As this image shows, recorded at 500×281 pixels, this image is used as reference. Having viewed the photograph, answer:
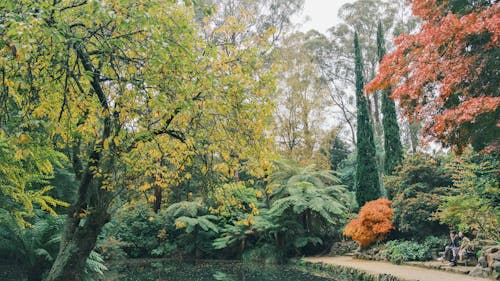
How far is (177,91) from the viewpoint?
13.0 feet

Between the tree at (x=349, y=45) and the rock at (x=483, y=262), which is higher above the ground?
the tree at (x=349, y=45)

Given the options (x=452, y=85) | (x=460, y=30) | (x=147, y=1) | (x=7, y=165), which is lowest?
(x=7, y=165)

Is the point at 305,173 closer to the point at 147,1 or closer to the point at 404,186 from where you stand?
the point at 404,186

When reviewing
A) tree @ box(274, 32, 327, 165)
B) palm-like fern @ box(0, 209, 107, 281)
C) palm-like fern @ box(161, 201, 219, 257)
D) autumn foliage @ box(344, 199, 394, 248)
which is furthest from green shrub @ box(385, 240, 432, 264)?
palm-like fern @ box(0, 209, 107, 281)

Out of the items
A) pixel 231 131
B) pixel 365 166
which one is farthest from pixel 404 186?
pixel 231 131

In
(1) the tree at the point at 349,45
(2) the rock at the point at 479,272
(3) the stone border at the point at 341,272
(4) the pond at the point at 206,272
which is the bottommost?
(4) the pond at the point at 206,272

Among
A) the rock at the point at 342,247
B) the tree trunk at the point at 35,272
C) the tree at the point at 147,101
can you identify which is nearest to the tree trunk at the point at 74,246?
the tree at the point at 147,101

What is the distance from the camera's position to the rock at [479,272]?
28.1 feet

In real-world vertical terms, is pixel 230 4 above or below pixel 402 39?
above

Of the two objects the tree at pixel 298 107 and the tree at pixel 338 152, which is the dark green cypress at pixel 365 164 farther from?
the tree at pixel 338 152

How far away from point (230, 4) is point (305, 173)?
10193 mm

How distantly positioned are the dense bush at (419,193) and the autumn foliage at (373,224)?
336 mm

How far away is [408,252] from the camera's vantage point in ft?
39.8

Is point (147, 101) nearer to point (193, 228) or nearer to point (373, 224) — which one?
Result: point (373, 224)
